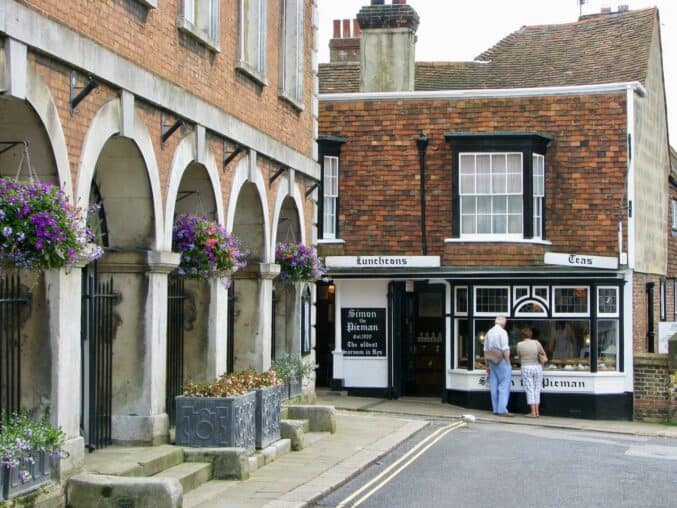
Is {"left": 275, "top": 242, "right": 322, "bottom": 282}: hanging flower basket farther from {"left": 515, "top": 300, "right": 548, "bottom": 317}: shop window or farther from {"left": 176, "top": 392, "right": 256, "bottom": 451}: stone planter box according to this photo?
{"left": 515, "top": 300, "right": 548, "bottom": 317}: shop window

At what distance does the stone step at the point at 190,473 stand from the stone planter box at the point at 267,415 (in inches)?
50.8

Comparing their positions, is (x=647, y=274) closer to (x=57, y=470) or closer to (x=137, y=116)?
(x=137, y=116)

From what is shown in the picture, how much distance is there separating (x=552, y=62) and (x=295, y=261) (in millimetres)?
11044

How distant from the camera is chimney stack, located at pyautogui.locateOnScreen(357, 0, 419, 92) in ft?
81.9

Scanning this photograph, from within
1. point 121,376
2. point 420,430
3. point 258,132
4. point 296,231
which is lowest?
point 420,430

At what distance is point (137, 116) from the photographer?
12.0 metres

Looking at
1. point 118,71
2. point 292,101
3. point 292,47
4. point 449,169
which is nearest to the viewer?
point 118,71

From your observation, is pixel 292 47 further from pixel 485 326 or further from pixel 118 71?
pixel 118 71

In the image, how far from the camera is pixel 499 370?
2219 centimetres

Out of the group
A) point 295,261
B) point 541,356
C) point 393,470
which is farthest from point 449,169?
point 393,470

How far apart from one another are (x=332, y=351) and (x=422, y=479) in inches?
439

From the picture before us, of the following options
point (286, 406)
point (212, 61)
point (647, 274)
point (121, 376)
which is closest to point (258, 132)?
point (212, 61)

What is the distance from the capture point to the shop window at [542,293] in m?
23.2

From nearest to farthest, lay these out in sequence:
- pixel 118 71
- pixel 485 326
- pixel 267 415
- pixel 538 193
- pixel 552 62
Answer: pixel 118 71
pixel 267 415
pixel 485 326
pixel 538 193
pixel 552 62
